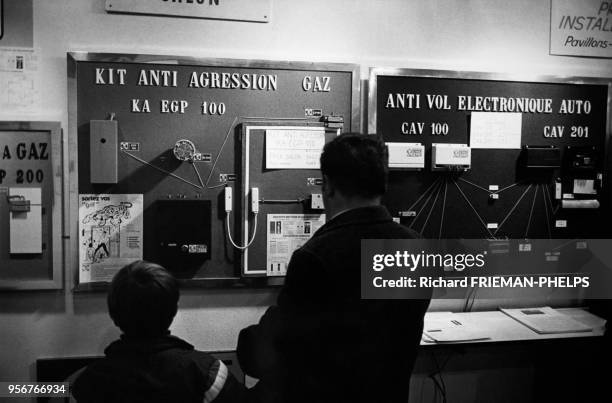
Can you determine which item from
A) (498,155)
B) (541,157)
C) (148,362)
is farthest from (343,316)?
(541,157)

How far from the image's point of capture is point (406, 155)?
241cm

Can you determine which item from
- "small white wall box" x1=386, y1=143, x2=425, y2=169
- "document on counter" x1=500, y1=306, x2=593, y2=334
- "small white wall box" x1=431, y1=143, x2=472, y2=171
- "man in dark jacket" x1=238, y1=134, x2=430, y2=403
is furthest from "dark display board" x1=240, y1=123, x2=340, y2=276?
"document on counter" x1=500, y1=306, x2=593, y2=334

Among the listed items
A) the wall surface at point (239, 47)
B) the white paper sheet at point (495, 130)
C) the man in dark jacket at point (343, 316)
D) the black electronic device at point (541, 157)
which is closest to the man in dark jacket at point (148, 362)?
the man in dark jacket at point (343, 316)

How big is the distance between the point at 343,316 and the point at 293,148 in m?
1.24

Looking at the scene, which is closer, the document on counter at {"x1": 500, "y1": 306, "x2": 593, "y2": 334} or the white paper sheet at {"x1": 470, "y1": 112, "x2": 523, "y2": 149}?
the document on counter at {"x1": 500, "y1": 306, "x2": 593, "y2": 334}

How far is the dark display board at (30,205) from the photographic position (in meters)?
2.17

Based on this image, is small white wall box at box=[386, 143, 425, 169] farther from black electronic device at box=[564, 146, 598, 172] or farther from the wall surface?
black electronic device at box=[564, 146, 598, 172]

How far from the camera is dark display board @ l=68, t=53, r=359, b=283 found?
2178mm

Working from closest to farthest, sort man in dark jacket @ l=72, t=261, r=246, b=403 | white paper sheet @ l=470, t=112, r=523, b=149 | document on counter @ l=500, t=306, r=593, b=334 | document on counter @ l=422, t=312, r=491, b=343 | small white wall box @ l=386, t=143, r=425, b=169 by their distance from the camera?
man in dark jacket @ l=72, t=261, r=246, b=403, document on counter @ l=422, t=312, r=491, b=343, document on counter @ l=500, t=306, r=593, b=334, small white wall box @ l=386, t=143, r=425, b=169, white paper sheet @ l=470, t=112, r=523, b=149

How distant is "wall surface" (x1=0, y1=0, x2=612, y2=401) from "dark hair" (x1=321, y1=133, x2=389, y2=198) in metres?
1.17

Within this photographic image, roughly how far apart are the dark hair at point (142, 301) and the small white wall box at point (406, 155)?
1.45 m

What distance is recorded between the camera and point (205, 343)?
2346 millimetres

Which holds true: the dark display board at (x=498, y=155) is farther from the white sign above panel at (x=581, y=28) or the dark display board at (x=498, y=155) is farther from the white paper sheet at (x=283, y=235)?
the white paper sheet at (x=283, y=235)

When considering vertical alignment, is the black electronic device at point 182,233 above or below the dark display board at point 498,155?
below
